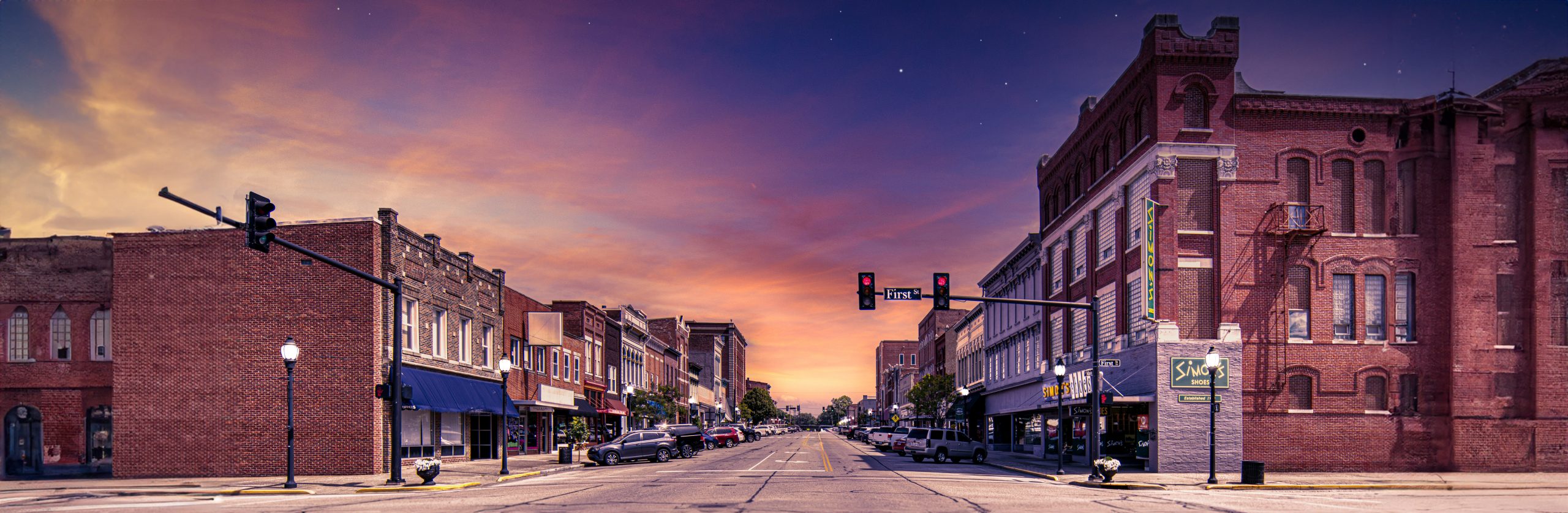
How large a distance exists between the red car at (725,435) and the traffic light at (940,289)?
40.0m

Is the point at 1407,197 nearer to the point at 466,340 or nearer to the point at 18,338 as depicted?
the point at 466,340

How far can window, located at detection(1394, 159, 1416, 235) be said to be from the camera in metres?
36.2

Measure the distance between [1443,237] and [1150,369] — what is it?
1102 cm

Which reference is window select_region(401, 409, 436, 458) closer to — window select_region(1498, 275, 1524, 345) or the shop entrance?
the shop entrance

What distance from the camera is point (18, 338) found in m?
33.3

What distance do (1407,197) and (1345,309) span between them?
Answer: 447cm

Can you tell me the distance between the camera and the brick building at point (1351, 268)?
115 ft

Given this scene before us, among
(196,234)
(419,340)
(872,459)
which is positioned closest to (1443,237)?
(872,459)

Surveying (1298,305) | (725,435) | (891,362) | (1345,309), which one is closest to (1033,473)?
(1298,305)

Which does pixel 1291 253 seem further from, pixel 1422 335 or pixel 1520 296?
pixel 1520 296

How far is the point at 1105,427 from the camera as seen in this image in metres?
42.7

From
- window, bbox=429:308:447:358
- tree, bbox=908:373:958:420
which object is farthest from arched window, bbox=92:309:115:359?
tree, bbox=908:373:958:420

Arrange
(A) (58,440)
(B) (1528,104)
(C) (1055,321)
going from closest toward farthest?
(A) (58,440) < (B) (1528,104) < (C) (1055,321)

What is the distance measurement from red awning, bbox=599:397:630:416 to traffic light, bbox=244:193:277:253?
47449mm
